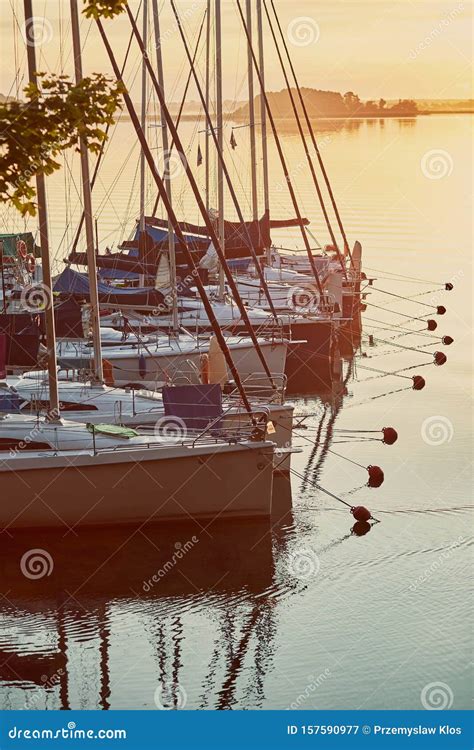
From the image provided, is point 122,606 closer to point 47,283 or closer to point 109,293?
point 47,283

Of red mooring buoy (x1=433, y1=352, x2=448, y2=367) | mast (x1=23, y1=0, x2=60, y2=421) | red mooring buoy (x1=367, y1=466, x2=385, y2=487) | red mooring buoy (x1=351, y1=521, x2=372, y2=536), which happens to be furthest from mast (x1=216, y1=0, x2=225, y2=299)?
red mooring buoy (x1=351, y1=521, x2=372, y2=536)

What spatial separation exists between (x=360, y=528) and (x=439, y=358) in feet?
66.1

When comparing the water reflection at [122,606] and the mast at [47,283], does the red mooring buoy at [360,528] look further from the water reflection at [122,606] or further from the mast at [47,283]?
the mast at [47,283]

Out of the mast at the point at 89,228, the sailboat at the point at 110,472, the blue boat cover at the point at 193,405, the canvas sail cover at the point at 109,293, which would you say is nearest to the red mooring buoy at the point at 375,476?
the sailboat at the point at 110,472

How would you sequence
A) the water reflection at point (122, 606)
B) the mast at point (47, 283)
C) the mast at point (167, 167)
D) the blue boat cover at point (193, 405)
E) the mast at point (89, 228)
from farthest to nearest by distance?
the mast at point (167, 167) < the mast at point (89, 228) < the blue boat cover at point (193, 405) < the mast at point (47, 283) < the water reflection at point (122, 606)

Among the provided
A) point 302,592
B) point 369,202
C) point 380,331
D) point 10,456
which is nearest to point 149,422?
point 10,456

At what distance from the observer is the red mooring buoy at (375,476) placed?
113ft

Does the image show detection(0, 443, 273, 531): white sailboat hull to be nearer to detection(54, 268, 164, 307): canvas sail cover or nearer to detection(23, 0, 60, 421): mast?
detection(23, 0, 60, 421): mast

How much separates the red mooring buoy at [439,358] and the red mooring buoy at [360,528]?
1932 cm

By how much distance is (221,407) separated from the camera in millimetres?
31016

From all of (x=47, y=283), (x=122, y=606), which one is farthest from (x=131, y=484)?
(x=47, y=283)

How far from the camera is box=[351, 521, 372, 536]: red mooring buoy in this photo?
31.2 metres

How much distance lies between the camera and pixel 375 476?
113ft
